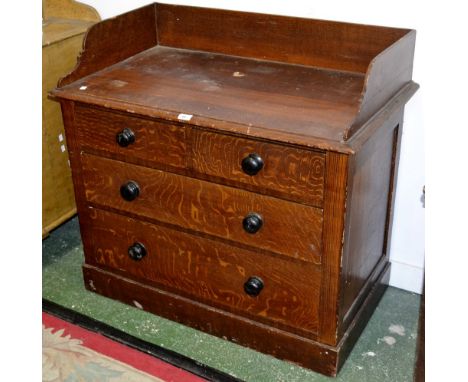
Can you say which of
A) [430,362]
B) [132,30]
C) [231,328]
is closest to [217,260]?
[231,328]

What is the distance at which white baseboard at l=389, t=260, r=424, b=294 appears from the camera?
223 centimetres

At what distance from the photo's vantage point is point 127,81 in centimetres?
197

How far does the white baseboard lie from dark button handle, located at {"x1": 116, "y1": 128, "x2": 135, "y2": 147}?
1.06 m

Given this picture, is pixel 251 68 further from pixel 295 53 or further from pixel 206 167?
pixel 206 167

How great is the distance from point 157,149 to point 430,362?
3.62 ft

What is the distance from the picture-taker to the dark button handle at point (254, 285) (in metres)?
1.85

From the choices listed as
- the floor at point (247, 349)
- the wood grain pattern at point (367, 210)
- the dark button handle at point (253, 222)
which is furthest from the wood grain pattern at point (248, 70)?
the floor at point (247, 349)

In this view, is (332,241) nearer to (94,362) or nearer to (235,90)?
(235,90)

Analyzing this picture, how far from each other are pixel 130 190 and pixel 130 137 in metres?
0.18

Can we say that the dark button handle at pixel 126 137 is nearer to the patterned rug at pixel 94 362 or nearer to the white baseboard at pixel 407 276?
the patterned rug at pixel 94 362

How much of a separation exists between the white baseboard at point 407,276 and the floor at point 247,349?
1.0 inches

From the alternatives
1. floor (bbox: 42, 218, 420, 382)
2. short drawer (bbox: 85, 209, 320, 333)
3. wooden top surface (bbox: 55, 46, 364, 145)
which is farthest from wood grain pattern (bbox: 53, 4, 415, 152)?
floor (bbox: 42, 218, 420, 382)

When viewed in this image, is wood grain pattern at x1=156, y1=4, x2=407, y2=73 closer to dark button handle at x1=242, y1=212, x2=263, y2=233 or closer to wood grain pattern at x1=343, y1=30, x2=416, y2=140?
wood grain pattern at x1=343, y1=30, x2=416, y2=140

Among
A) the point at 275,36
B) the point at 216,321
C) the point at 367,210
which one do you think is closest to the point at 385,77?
the point at 367,210
